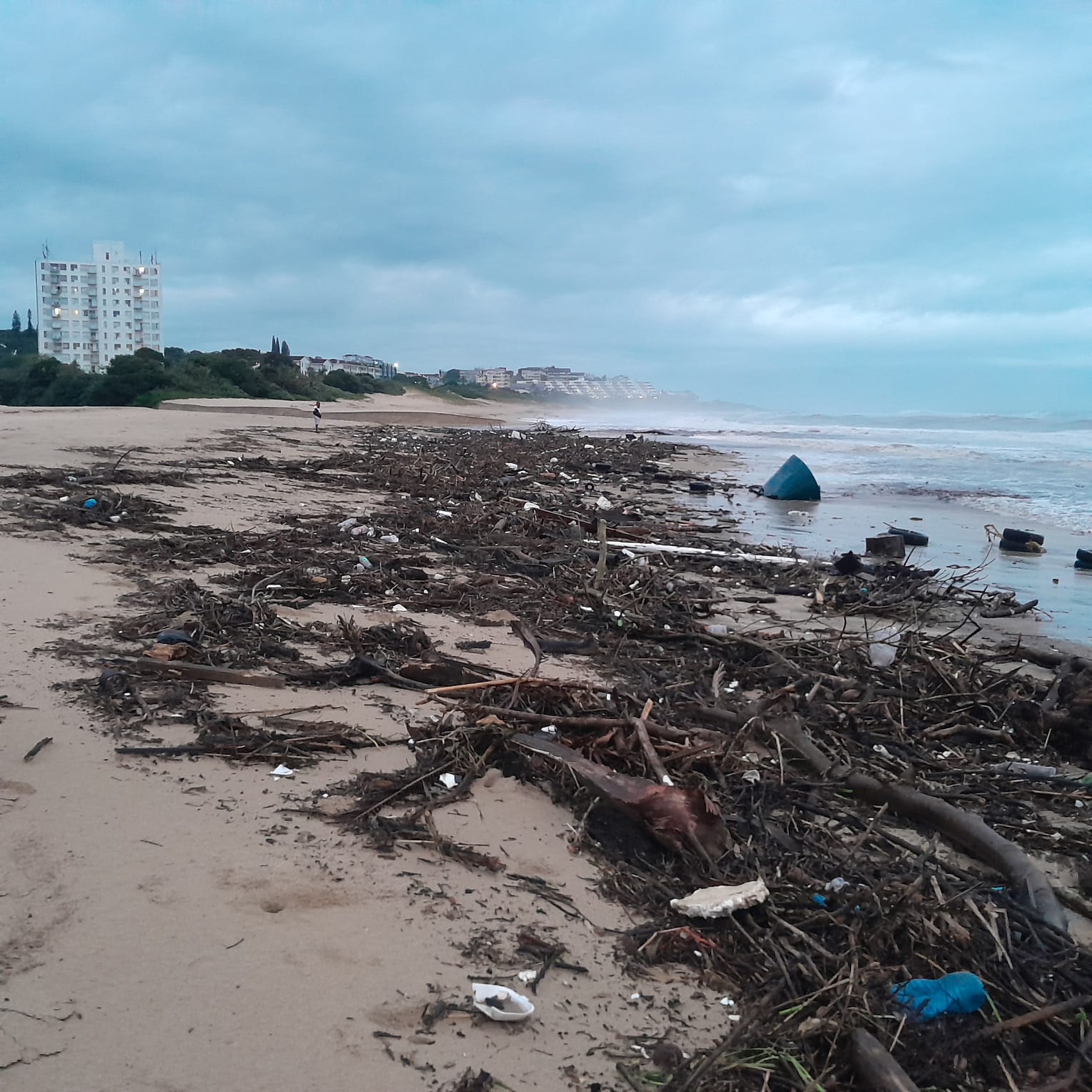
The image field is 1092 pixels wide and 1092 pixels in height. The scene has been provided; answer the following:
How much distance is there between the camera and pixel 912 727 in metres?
3.51

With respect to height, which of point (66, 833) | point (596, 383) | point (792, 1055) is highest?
point (596, 383)

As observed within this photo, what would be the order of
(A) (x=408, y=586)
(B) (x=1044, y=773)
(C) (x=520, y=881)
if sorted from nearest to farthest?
1. (C) (x=520, y=881)
2. (B) (x=1044, y=773)
3. (A) (x=408, y=586)

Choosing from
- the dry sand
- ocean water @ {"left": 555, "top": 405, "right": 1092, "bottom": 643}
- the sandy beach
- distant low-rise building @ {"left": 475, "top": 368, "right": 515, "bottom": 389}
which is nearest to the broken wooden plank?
the sandy beach

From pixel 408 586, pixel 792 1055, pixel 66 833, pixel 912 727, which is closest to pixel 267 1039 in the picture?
pixel 66 833

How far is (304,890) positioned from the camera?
1.98 metres

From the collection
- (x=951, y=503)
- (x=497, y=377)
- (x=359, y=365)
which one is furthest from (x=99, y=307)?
(x=951, y=503)

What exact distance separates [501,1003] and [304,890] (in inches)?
24.7

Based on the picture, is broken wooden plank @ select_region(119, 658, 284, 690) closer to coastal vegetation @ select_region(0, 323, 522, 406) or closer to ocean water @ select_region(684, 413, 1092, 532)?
ocean water @ select_region(684, 413, 1092, 532)

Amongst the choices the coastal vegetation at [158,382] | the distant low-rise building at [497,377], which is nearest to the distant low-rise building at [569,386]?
the distant low-rise building at [497,377]

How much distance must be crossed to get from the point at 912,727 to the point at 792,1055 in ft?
7.39

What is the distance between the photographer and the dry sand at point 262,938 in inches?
58.0

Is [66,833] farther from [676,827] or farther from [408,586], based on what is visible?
[408,586]

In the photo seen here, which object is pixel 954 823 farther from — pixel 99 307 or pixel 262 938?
pixel 99 307

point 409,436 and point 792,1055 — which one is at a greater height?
point 409,436
